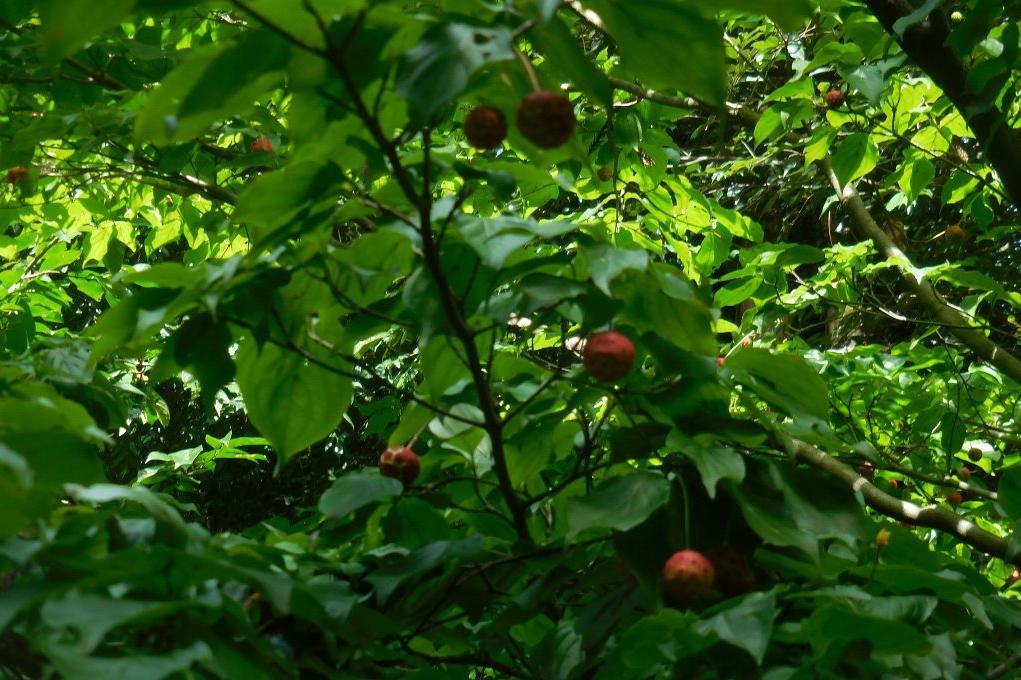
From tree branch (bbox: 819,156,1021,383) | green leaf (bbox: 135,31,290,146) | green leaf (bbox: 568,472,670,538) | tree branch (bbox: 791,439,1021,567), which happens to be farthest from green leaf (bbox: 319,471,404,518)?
tree branch (bbox: 819,156,1021,383)

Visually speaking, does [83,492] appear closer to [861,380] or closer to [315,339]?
[315,339]

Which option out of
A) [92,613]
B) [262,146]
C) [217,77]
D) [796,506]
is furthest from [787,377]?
[262,146]

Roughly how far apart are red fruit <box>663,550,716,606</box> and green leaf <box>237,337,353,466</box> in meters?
0.45

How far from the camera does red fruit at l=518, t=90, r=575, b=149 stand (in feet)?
3.25

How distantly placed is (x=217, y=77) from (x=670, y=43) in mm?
424

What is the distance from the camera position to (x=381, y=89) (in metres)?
0.94

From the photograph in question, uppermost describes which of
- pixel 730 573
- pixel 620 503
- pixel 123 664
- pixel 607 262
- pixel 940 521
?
pixel 607 262

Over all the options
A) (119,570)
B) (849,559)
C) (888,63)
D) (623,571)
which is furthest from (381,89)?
(888,63)

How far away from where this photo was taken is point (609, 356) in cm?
112

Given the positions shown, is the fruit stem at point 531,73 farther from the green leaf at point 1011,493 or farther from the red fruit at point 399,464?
the green leaf at point 1011,493

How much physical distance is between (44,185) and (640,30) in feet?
7.63

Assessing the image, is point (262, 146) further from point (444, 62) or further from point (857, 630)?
point (857, 630)

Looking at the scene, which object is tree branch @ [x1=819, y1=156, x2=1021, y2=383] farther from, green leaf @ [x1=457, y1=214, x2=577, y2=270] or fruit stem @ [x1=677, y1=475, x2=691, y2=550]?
green leaf @ [x1=457, y1=214, x2=577, y2=270]

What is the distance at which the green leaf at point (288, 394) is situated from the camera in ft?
4.16
